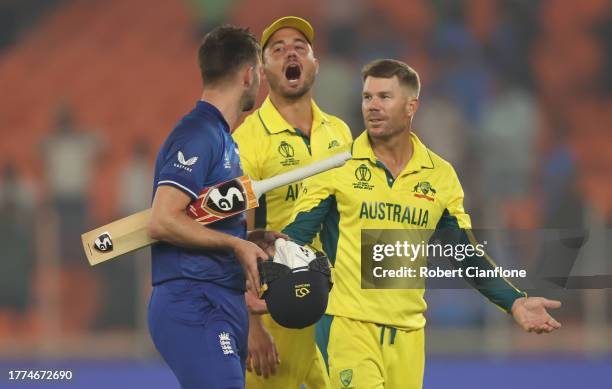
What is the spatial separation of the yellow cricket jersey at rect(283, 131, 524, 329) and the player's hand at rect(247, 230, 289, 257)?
503 millimetres

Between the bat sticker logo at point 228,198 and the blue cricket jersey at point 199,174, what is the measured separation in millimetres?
41

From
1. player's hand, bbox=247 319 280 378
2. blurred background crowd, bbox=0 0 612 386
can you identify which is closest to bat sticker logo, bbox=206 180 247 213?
player's hand, bbox=247 319 280 378

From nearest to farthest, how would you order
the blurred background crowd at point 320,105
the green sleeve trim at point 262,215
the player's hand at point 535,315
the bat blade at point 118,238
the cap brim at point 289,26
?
the bat blade at point 118,238, the player's hand at point 535,315, the green sleeve trim at point 262,215, the cap brim at point 289,26, the blurred background crowd at point 320,105

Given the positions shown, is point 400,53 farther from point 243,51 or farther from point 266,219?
point 243,51

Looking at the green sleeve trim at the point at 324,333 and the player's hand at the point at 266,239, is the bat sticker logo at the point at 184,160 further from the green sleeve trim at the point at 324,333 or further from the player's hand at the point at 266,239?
the green sleeve trim at the point at 324,333

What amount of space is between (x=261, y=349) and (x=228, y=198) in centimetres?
134

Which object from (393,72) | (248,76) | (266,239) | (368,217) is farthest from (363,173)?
(248,76)

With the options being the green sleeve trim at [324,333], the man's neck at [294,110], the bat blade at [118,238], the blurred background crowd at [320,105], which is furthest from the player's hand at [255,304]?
the blurred background crowd at [320,105]

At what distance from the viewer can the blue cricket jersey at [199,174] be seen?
4004 millimetres

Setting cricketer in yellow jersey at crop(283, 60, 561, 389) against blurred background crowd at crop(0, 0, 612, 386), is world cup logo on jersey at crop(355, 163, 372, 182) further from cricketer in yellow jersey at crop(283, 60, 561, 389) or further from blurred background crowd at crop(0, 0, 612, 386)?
blurred background crowd at crop(0, 0, 612, 386)

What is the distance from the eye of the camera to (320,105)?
38.3 feet

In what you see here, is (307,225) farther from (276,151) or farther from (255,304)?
(276,151)

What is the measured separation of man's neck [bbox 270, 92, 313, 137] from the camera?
573 cm

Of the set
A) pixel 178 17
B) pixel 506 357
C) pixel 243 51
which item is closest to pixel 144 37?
pixel 178 17
